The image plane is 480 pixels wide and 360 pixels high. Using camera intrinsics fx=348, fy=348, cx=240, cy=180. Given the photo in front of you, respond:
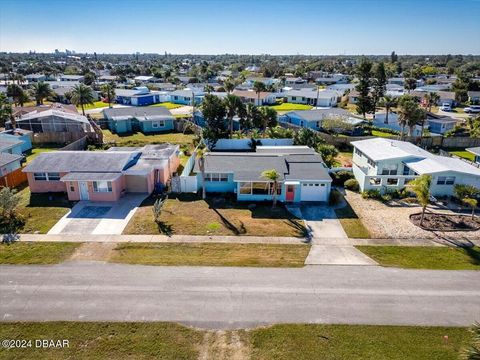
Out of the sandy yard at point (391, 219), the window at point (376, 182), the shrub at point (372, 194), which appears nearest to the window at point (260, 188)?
the sandy yard at point (391, 219)

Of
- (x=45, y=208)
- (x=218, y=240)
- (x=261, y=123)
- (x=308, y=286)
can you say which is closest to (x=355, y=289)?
(x=308, y=286)

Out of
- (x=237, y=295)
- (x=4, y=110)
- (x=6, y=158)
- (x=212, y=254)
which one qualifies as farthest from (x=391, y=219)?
(x=4, y=110)

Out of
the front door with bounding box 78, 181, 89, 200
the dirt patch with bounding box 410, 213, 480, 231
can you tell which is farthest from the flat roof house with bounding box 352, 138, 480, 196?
the front door with bounding box 78, 181, 89, 200

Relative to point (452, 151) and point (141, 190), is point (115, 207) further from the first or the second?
point (452, 151)

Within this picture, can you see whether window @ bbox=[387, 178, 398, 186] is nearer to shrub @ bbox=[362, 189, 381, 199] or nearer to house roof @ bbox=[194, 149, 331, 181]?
shrub @ bbox=[362, 189, 381, 199]

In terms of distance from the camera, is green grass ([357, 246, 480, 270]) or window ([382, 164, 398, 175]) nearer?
green grass ([357, 246, 480, 270])

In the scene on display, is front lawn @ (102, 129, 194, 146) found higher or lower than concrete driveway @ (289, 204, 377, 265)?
higher
